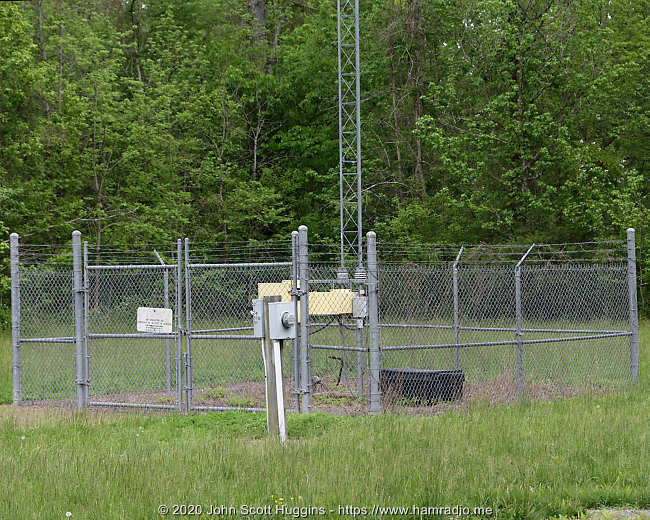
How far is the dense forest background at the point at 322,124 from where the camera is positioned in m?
28.9

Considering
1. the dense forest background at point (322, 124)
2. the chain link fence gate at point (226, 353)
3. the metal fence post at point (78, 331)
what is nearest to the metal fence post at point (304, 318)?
the chain link fence gate at point (226, 353)

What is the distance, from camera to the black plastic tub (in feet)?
39.3

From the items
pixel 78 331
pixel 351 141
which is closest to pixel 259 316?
pixel 78 331

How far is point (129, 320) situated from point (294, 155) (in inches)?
848

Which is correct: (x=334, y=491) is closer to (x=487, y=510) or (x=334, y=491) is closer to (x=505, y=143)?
(x=487, y=510)

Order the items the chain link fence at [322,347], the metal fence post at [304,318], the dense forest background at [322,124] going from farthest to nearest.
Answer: the dense forest background at [322,124]
the chain link fence at [322,347]
the metal fence post at [304,318]

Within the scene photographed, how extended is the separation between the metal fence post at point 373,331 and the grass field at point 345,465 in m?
0.70

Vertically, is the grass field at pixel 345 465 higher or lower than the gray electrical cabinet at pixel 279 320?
lower

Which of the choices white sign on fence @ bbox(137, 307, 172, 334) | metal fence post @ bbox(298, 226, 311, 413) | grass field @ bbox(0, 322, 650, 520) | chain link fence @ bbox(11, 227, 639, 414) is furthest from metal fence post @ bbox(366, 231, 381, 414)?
white sign on fence @ bbox(137, 307, 172, 334)

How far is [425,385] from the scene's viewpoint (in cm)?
1198

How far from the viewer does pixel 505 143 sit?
2941 centimetres

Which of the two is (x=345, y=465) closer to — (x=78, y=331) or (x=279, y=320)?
(x=279, y=320)

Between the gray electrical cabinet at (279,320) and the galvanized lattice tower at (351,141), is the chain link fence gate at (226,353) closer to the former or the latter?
the gray electrical cabinet at (279,320)

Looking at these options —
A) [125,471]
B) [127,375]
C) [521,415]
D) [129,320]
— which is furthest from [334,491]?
[127,375]
